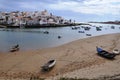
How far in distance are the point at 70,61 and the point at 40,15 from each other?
155 meters

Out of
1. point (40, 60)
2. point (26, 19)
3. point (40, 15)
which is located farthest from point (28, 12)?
point (40, 60)

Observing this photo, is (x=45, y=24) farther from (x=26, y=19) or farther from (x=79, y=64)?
(x=79, y=64)

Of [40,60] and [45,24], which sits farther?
[45,24]

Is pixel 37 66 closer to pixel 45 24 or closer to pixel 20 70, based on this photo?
pixel 20 70

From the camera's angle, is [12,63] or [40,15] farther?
[40,15]

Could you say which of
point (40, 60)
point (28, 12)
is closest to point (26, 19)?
point (28, 12)

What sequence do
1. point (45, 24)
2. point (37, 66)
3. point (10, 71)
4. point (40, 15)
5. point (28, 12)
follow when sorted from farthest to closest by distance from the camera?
1. point (28, 12)
2. point (40, 15)
3. point (45, 24)
4. point (37, 66)
5. point (10, 71)

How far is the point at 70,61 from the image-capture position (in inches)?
1126

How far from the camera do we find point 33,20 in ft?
528

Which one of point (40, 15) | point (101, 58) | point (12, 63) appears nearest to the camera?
point (12, 63)

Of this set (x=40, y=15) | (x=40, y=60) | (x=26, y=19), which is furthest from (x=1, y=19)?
(x=40, y=60)

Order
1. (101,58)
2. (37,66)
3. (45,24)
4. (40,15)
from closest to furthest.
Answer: (37,66) < (101,58) < (45,24) < (40,15)

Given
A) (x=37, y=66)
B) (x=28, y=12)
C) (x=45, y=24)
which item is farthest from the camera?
(x=28, y=12)

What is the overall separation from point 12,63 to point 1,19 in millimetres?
141390
